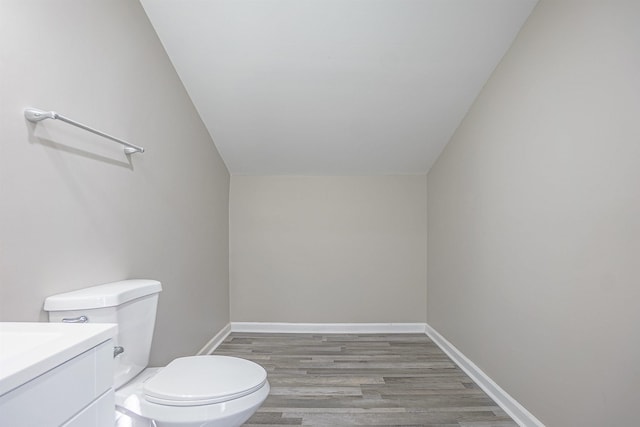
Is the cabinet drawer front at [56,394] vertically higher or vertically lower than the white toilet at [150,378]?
higher

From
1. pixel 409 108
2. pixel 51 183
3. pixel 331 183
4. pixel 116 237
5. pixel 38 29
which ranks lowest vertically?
pixel 116 237

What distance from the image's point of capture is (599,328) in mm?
1374

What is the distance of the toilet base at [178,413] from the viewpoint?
1.19 metres

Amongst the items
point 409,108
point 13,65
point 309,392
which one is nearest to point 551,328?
point 309,392

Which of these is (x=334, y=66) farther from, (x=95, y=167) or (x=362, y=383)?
(x=362, y=383)

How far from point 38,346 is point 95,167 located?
3.29 ft

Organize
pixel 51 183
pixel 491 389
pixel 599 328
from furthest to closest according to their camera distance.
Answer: pixel 491 389
pixel 599 328
pixel 51 183

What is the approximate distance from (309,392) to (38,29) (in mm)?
2185

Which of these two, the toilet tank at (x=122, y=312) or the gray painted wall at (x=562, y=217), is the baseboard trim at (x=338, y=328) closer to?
the gray painted wall at (x=562, y=217)

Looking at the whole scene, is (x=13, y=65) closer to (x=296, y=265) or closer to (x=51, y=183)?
(x=51, y=183)

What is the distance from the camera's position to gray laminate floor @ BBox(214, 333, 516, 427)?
1936 millimetres

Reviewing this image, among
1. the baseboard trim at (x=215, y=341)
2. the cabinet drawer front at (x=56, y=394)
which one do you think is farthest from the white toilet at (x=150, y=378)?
the baseboard trim at (x=215, y=341)

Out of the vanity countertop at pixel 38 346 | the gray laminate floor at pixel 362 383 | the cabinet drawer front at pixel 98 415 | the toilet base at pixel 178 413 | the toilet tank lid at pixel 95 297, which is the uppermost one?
the vanity countertop at pixel 38 346

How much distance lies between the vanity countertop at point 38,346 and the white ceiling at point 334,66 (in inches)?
68.4
